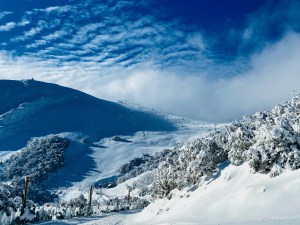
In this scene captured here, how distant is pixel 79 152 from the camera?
6698 inches

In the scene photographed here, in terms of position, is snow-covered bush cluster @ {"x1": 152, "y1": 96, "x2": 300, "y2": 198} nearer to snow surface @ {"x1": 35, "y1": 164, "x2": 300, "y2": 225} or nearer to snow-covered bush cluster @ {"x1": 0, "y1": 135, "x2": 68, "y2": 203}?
snow surface @ {"x1": 35, "y1": 164, "x2": 300, "y2": 225}

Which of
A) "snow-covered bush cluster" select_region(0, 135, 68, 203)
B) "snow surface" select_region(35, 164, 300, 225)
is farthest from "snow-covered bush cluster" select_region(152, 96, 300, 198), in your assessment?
"snow-covered bush cluster" select_region(0, 135, 68, 203)

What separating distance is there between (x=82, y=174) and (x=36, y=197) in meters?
36.1

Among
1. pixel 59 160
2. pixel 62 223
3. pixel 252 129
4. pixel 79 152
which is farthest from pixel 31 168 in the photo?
pixel 252 129

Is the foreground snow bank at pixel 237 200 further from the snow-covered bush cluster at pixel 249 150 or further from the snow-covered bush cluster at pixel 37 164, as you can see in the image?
the snow-covered bush cluster at pixel 37 164

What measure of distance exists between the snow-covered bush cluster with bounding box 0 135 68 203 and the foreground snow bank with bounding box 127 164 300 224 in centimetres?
8912

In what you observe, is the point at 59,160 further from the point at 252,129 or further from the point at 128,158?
the point at 252,129

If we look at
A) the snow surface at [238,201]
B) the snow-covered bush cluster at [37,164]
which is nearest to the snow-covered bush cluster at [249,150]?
the snow surface at [238,201]

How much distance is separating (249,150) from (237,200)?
3870 millimetres

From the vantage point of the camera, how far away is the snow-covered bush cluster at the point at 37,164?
11638 centimetres

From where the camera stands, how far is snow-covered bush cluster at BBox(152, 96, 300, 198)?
23172 mm

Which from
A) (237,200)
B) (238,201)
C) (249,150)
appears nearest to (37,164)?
(249,150)

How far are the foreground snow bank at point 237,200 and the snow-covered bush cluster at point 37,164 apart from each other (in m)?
89.1

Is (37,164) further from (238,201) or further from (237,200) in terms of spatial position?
(238,201)
